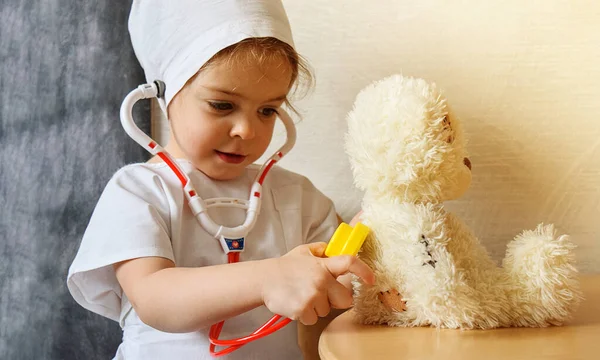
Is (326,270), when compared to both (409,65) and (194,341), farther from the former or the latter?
(409,65)

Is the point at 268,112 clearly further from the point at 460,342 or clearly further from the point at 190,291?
the point at 460,342

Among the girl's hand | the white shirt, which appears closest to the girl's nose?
→ the white shirt

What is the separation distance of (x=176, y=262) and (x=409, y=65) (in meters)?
0.52

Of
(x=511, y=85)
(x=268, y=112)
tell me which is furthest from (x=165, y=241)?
(x=511, y=85)

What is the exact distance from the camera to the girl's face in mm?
853

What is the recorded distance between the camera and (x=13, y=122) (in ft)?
3.52

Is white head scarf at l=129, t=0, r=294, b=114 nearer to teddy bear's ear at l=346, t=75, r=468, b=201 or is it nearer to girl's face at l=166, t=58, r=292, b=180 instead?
girl's face at l=166, t=58, r=292, b=180

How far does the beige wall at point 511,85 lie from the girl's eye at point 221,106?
316 mm

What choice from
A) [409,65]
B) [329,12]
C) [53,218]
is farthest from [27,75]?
[409,65]

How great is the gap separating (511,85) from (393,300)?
A: 53 cm

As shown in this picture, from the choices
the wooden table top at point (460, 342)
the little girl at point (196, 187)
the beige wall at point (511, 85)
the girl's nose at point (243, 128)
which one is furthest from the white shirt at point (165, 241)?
the beige wall at point (511, 85)

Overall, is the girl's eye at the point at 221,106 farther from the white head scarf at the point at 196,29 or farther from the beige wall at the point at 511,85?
the beige wall at the point at 511,85

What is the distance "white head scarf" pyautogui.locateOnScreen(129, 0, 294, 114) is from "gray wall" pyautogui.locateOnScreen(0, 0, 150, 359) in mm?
219

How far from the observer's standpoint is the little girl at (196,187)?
2.60 ft
